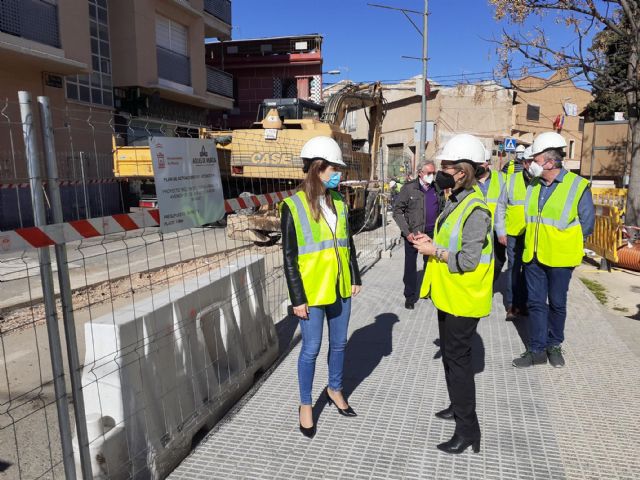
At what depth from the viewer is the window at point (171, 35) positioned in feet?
64.6

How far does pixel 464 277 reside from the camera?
2.85m

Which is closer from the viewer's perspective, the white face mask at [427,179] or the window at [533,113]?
the white face mask at [427,179]

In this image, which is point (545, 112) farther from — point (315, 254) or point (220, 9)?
point (315, 254)

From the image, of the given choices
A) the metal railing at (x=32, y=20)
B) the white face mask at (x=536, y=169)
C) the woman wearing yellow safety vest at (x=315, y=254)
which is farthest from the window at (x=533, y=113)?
the woman wearing yellow safety vest at (x=315, y=254)

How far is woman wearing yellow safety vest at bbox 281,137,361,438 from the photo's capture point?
3064mm

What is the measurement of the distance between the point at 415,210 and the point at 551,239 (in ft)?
6.81

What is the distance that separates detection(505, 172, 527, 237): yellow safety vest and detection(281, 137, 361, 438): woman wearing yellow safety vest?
2.78 m

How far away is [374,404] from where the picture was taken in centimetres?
354

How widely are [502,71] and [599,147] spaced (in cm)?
1888

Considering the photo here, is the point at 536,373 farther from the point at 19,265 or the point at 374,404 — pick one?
the point at 19,265

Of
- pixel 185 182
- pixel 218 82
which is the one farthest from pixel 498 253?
pixel 218 82

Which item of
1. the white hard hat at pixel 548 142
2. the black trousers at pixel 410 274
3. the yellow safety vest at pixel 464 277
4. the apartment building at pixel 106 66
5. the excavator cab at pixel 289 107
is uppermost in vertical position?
the apartment building at pixel 106 66

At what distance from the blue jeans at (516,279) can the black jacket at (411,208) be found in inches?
36.1

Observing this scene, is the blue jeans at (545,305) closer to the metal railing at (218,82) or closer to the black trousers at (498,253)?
the black trousers at (498,253)
